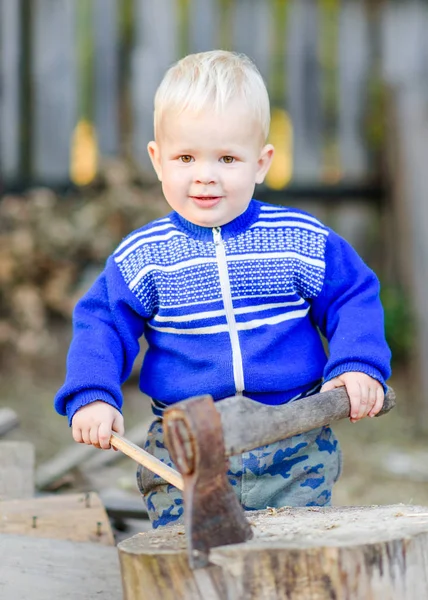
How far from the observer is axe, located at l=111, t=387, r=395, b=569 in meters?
1.53

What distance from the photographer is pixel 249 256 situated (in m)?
2.20

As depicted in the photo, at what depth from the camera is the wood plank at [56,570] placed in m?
2.00

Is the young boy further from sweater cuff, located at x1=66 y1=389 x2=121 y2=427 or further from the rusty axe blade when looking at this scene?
the rusty axe blade

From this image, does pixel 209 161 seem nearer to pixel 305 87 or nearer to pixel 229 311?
pixel 229 311

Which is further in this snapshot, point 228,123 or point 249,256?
point 249,256

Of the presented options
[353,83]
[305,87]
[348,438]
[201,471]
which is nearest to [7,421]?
[201,471]

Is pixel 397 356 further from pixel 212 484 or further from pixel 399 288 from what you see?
pixel 212 484

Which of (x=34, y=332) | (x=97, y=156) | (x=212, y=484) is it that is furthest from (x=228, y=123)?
(x=97, y=156)

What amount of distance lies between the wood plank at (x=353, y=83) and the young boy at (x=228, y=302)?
3715mm

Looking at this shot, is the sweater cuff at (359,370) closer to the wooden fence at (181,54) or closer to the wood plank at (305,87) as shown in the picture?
the wooden fence at (181,54)

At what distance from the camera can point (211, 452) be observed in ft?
5.10

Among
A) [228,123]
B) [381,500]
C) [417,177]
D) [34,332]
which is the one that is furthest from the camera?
[417,177]

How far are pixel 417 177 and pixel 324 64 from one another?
966mm

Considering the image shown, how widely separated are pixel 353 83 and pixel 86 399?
431 centimetres
